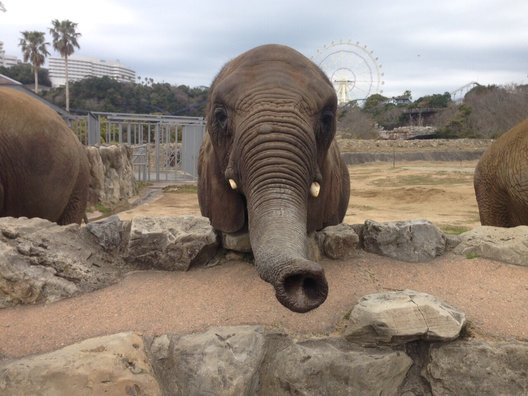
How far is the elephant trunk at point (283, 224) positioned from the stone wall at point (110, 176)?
10220 mm

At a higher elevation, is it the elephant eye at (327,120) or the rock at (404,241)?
the elephant eye at (327,120)

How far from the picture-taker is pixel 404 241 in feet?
13.4

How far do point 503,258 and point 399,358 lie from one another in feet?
4.97

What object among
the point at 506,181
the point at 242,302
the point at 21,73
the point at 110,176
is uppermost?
the point at 21,73

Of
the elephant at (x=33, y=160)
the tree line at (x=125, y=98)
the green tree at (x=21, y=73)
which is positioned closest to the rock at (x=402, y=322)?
the elephant at (x=33, y=160)

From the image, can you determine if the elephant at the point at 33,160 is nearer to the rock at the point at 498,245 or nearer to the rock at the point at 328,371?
the rock at the point at 328,371

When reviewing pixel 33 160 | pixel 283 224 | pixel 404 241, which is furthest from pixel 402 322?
pixel 33 160

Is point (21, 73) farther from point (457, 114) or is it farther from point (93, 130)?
point (93, 130)

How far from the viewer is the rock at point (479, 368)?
9.89 ft

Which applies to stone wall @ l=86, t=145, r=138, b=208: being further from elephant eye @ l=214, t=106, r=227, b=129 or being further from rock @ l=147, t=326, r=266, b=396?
rock @ l=147, t=326, r=266, b=396

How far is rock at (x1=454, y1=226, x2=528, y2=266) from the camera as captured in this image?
13.3 feet

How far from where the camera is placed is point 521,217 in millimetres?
6191

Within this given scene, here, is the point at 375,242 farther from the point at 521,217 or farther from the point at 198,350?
the point at 521,217

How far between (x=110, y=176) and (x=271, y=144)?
40.1 ft
